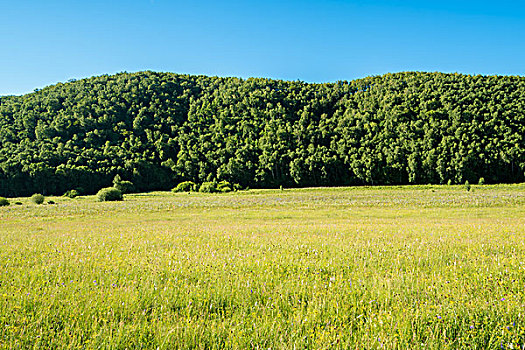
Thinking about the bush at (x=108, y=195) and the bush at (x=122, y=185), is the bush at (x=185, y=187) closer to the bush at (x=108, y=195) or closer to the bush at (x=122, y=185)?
the bush at (x=122, y=185)

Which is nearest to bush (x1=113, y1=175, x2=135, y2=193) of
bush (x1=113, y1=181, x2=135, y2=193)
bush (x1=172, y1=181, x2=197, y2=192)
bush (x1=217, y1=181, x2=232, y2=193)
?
bush (x1=113, y1=181, x2=135, y2=193)

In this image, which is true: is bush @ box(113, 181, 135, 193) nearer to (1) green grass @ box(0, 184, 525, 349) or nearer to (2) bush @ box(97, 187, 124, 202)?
(2) bush @ box(97, 187, 124, 202)

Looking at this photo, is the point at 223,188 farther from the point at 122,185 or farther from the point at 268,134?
the point at 268,134

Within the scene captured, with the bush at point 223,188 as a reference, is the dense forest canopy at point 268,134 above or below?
above

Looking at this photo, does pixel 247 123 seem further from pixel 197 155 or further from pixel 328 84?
pixel 328 84

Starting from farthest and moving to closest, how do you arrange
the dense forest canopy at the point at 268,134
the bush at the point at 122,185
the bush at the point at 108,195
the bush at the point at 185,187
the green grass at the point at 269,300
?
the bush at the point at 185,187 < the dense forest canopy at the point at 268,134 < the bush at the point at 122,185 < the bush at the point at 108,195 < the green grass at the point at 269,300

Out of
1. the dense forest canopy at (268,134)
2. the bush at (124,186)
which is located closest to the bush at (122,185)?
the bush at (124,186)

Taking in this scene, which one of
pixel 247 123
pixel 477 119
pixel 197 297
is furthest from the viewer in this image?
pixel 247 123

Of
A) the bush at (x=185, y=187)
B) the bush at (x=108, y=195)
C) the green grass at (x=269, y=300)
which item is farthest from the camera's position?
the bush at (x=185, y=187)

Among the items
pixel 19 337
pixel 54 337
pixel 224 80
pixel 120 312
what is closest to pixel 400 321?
pixel 120 312

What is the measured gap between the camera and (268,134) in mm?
132000

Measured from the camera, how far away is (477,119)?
→ 109 metres

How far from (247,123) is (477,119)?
303ft

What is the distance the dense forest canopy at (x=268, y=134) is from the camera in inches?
3942
